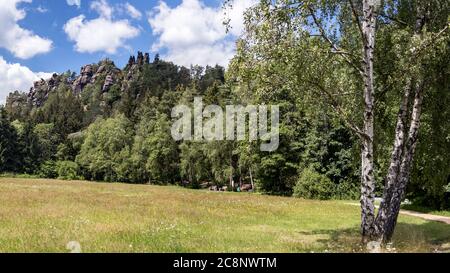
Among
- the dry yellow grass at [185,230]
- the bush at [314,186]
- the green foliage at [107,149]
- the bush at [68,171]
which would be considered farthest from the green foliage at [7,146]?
the dry yellow grass at [185,230]

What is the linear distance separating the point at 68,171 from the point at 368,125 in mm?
109166

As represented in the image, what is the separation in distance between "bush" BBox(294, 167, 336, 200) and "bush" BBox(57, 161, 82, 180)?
75.6 meters

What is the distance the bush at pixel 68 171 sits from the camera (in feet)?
377

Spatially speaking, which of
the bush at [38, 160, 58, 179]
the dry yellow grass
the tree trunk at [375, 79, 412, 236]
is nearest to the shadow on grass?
the dry yellow grass

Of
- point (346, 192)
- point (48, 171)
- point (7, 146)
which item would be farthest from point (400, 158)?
point (7, 146)

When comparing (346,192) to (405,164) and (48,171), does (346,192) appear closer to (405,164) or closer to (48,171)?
(405,164)

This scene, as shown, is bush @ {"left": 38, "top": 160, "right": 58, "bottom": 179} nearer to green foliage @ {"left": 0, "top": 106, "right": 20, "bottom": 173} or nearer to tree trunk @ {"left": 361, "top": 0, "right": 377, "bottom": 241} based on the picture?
green foliage @ {"left": 0, "top": 106, "right": 20, "bottom": 173}

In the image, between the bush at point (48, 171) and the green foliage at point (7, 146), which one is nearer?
the bush at point (48, 171)

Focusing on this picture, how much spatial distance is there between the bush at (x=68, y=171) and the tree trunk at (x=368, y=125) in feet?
347

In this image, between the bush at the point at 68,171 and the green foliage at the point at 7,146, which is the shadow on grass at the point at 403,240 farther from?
the green foliage at the point at 7,146

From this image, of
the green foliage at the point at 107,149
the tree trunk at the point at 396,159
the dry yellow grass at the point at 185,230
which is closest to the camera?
the dry yellow grass at the point at 185,230

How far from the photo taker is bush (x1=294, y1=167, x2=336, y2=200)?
54875 millimetres

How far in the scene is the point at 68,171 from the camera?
117 metres
